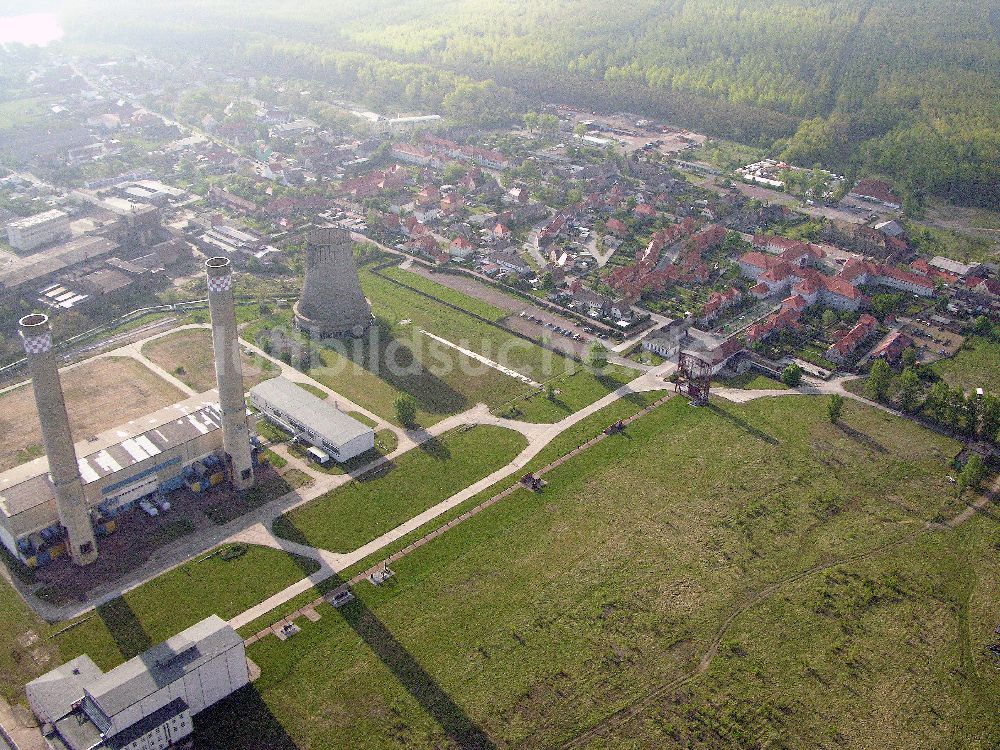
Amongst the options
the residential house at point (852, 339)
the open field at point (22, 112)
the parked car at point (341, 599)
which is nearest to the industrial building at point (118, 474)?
the parked car at point (341, 599)

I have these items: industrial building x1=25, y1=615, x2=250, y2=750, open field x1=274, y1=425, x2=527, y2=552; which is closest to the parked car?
open field x1=274, y1=425, x2=527, y2=552

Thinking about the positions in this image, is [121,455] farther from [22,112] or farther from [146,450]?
[22,112]

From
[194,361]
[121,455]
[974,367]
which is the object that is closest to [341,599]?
[121,455]

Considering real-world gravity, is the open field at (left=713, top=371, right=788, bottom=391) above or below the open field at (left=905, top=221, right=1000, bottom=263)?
below

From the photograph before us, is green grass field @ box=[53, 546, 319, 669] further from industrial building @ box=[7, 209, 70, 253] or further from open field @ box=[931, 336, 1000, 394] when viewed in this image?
industrial building @ box=[7, 209, 70, 253]

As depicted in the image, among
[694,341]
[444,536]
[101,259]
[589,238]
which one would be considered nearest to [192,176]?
[101,259]

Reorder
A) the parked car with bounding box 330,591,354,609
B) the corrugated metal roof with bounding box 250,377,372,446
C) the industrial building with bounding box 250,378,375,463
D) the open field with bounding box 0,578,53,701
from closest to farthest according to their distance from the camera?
1. the open field with bounding box 0,578,53,701
2. the parked car with bounding box 330,591,354,609
3. the industrial building with bounding box 250,378,375,463
4. the corrugated metal roof with bounding box 250,377,372,446

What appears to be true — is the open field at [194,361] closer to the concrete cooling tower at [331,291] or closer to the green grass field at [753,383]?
the concrete cooling tower at [331,291]
